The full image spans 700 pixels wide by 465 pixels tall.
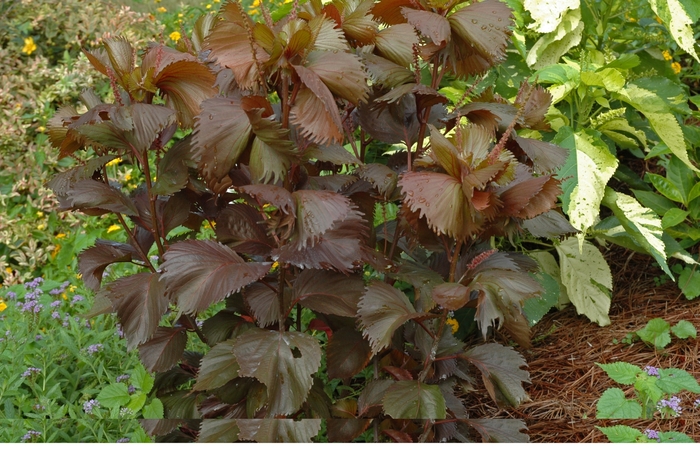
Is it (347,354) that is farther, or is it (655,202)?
(655,202)

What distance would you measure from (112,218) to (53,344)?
4.13 ft

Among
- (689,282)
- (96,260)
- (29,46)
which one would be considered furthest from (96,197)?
(29,46)

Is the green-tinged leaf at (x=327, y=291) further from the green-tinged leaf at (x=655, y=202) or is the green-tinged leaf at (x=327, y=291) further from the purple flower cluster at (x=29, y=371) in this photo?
the green-tinged leaf at (x=655, y=202)

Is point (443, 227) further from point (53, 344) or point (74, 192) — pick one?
point (53, 344)

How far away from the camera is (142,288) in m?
1.43

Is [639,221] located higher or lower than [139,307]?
lower

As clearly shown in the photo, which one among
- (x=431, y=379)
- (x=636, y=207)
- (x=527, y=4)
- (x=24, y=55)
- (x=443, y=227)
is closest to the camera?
(x=443, y=227)

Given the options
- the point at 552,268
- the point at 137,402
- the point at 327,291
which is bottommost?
the point at 552,268

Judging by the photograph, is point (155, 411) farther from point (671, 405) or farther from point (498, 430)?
point (671, 405)

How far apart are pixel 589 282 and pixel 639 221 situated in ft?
0.92

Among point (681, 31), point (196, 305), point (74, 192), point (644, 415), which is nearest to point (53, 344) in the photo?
point (74, 192)

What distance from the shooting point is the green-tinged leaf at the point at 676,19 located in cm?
219

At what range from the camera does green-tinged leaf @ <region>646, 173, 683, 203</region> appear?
2.35 meters

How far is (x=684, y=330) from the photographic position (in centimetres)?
218
